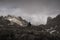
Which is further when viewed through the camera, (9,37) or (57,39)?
(57,39)

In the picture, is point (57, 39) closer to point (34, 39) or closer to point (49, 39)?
point (49, 39)

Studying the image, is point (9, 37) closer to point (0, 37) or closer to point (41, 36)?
A: point (0, 37)

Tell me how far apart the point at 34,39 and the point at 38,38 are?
10063mm

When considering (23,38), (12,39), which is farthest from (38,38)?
(12,39)

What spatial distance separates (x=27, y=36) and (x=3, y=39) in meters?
74.3

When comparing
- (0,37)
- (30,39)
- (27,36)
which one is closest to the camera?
(0,37)

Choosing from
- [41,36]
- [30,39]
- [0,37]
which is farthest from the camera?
[41,36]

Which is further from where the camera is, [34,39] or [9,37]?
[34,39]

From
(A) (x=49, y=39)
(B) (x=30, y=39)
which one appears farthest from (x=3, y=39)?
(A) (x=49, y=39)

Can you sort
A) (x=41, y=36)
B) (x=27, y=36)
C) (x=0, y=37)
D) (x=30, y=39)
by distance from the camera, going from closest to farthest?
(x=0, y=37)
(x=30, y=39)
(x=27, y=36)
(x=41, y=36)

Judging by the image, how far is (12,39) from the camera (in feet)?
295

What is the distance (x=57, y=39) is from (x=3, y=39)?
3322 inches

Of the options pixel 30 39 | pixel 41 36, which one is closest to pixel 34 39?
pixel 30 39

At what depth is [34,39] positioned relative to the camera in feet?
508
